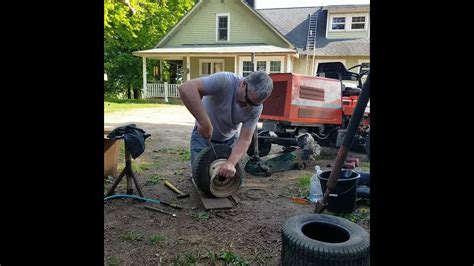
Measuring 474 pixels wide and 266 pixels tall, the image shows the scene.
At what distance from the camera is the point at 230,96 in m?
3.37

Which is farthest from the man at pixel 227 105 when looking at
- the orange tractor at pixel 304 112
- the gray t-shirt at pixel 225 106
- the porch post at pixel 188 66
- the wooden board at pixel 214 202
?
the porch post at pixel 188 66

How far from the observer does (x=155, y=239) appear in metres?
2.70

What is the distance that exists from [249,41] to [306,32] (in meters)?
4.13

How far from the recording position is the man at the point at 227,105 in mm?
2967

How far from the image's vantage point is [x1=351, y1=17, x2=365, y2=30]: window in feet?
64.7

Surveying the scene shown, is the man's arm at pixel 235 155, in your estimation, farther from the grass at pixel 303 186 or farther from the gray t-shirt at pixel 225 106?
the grass at pixel 303 186

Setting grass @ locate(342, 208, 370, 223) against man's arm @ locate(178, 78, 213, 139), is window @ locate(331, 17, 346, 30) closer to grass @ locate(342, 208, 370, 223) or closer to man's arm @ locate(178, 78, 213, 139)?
grass @ locate(342, 208, 370, 223)

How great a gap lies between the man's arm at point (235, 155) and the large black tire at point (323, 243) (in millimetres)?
1022

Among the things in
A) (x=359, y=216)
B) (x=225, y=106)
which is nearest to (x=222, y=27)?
(x=225, y=106)

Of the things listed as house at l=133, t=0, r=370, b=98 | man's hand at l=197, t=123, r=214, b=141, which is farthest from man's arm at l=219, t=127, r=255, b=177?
house at l=133, t=0, r=370, b=98
